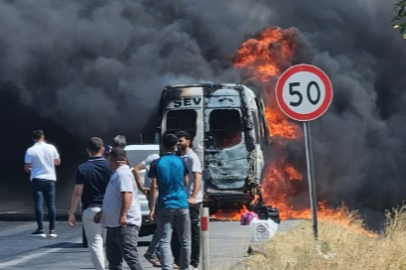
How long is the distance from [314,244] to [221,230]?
8897 millimetres

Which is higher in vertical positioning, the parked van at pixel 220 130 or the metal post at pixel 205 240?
the parked van at pixel 220 130

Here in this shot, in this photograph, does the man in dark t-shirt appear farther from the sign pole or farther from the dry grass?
the sign pole

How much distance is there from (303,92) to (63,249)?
5.79m

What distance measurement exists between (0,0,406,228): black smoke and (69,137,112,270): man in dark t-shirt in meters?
19.0

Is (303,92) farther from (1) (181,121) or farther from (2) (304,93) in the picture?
(1) (181,121)

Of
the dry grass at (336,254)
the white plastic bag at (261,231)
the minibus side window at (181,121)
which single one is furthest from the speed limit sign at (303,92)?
the minibus side window at (181,121)

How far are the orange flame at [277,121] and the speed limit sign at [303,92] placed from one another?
1654 centimetres

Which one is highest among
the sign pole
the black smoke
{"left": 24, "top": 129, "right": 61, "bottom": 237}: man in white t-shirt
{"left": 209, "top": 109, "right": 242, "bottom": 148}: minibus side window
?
the black smoke

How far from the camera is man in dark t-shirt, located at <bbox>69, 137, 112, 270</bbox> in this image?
432 inches

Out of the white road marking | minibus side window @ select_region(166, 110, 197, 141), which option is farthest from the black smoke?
the white road marking

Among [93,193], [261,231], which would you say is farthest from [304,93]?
[261,231]

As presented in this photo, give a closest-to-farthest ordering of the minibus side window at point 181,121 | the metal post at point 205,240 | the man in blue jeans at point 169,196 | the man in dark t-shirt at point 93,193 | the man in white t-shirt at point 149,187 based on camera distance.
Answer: the man in dark t-shirt at point 93,193
the metal post at point 205,240
the man in blue jeans at point 169,196
the man in white t-shirt at point 149,187
the minibus side window at point 181,121

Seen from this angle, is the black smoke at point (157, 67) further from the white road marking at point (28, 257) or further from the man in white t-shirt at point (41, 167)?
the white road marking at point (28, 257)

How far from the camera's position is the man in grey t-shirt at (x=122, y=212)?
10.6 m
